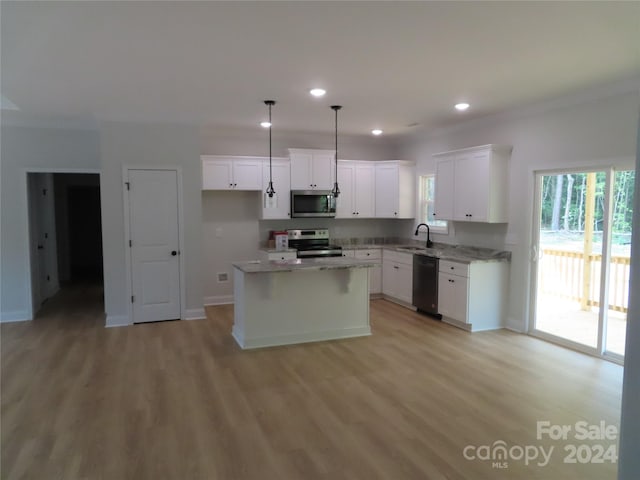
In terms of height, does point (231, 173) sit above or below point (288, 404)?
above

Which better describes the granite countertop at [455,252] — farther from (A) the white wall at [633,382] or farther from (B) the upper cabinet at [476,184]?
(A) the white wall at [633,382]

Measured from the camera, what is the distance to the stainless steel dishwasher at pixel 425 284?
234 inches

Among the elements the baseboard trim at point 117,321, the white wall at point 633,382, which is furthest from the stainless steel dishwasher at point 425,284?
the white wall at point 633,382

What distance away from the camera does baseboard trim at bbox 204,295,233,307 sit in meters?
6.83

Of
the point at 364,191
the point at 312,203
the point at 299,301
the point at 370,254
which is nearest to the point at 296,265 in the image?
the point at 299,301

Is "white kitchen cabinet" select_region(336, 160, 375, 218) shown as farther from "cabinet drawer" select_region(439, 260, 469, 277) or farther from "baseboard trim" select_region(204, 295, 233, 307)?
"baseboard trim" select_region(204, 295, 233, 307)

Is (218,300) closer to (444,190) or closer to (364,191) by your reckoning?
(364,191)

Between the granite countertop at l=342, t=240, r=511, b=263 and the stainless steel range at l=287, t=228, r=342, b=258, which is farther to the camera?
the stainless steel range at l=287, t=228, r=342, b=258

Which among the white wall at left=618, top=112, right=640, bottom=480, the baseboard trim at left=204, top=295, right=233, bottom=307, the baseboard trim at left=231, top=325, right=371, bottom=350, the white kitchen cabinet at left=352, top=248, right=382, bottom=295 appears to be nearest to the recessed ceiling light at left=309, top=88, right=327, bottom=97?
the baseboard trim at left=231, top=325, right=371, bottom=350

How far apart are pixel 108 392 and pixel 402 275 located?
4412 millimetres

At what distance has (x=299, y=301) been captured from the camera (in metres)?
4.95

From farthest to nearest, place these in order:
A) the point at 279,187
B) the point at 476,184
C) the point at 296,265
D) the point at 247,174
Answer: the point at 279,187 → the point at 247,174 → the point at 476,184 → the point at 296,265

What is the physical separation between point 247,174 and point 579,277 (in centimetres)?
467

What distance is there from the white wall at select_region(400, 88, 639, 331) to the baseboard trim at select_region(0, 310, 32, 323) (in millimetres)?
6131
